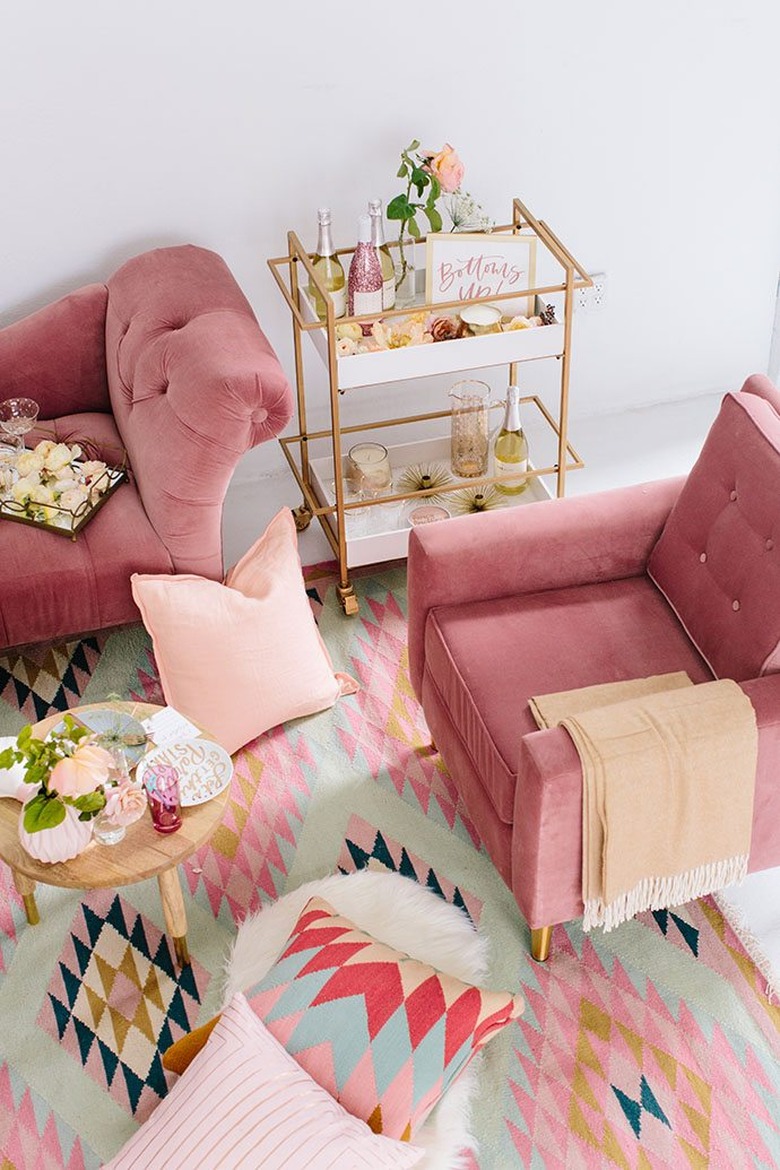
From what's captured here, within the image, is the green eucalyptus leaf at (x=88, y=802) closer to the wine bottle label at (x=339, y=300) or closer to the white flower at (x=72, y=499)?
the white flower at (x=72, y=499)

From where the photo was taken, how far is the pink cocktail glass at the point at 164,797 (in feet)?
7.20

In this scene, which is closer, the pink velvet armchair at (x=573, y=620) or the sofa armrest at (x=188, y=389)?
the pink velvet armchair at (x=573, y=620)

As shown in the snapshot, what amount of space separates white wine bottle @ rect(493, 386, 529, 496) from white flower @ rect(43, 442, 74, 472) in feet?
3.46

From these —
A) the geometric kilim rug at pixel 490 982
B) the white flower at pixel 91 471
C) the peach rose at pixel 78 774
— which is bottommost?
the geometric kilim rug at pixel 490 982

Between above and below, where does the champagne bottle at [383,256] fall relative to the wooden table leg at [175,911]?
above

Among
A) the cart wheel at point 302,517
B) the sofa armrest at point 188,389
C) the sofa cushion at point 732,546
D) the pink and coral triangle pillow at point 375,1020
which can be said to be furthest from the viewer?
the cart wheel at point 302,517

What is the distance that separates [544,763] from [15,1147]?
109 cm

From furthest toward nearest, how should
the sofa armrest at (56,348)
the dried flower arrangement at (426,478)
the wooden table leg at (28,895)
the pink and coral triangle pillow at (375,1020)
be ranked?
the dried flower arrangement at (426,478), the sofa armrest at (56,348), the wooden table leg at (28,895), the pink and coral triangle pillow at (375,1020)

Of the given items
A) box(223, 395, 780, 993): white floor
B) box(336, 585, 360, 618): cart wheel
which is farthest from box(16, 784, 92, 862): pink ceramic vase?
box(223, 395, 780, 993): white floor

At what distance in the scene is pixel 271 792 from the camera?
279 centimetres

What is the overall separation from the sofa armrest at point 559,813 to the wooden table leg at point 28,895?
2.96 ft

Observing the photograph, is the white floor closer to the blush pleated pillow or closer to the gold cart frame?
the gold cart frame

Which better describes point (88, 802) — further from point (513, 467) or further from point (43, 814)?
point (513, 467)

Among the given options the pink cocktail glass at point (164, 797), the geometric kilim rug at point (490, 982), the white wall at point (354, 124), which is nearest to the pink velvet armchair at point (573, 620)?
the geometric kilim rug at point (490, 982)
